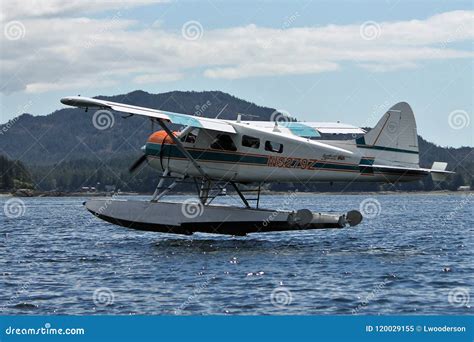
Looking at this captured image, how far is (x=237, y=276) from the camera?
20.9m

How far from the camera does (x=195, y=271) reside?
21703mm

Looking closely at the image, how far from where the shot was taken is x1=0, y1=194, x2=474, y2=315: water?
17.2 m

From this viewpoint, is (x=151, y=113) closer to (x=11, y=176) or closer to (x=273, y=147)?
(x=273, y=147)

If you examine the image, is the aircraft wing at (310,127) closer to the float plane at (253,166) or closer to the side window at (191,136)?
the float plane at (253,166)

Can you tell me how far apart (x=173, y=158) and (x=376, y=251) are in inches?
274

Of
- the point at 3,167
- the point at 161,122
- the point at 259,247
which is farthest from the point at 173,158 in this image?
the point at 3,167

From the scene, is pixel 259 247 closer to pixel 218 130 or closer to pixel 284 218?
pixel 284 218

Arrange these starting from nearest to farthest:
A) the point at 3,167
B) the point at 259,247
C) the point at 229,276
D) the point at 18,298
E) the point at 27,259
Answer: the point at 18,298
the point at 229,276
the point at 27,259
the point at 259,247
the point at 3,167

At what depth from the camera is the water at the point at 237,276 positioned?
17.2 m

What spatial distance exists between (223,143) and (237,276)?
23.7ft

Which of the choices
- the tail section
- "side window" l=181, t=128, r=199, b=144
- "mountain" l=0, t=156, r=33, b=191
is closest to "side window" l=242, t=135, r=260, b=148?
"side window" l=181, t=128, r=199, b=144

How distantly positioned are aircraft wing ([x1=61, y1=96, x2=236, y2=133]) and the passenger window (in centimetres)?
39

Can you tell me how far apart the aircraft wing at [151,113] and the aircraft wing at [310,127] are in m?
2.79

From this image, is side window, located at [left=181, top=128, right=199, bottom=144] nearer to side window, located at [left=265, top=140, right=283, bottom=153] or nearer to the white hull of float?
the white hull of float
